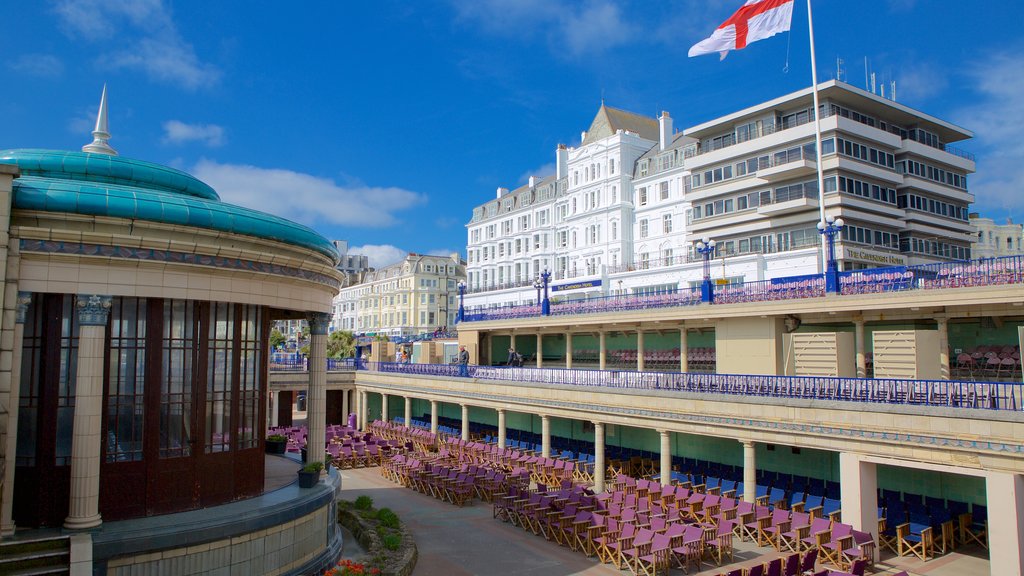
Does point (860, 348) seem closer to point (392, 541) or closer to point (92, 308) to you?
point (392, 541)

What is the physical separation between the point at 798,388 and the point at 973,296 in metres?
6.85

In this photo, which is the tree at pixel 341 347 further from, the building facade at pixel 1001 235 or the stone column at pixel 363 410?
the building facade at pixel 1001 235

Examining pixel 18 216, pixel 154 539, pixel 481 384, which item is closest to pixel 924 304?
pixel 481 384

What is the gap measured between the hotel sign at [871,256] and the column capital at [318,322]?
32.7 m

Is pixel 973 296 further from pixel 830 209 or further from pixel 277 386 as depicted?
pixel 277 386

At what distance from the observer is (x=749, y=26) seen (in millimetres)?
29953

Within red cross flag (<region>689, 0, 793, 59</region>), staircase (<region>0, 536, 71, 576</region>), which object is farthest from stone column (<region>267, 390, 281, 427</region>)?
staircase (<region>0, 536, 71, 576</region>)

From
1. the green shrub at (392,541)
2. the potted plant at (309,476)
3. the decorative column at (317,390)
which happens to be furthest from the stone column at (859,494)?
the decorative column at (317,390)

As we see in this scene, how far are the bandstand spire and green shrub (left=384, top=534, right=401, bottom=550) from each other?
1094 cm

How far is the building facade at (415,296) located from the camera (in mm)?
95250

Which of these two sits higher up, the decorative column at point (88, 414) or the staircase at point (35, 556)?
the decorative column at point (88, 414)

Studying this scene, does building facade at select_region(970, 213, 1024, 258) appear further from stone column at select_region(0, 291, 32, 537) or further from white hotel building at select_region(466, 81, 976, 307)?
stone column at select_region(0, 291, 32, 537)

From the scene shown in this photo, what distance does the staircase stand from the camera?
10789 mm

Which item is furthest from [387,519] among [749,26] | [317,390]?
[749,26]
